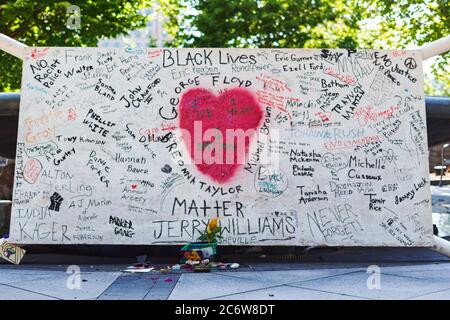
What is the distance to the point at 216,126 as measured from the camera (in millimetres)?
5914

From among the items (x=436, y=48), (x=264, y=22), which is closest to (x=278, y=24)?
(x=264, y=22)

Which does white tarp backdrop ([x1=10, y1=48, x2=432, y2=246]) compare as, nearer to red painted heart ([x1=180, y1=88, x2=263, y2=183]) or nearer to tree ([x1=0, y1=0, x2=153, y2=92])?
red painted heart ([x1=180, y1=88, x2=263, y2=183])

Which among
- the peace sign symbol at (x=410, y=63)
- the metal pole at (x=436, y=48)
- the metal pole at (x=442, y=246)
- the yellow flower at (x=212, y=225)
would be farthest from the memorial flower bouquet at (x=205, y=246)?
the metal pole at (x=436, y=48)

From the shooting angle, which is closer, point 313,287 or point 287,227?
point 313,287

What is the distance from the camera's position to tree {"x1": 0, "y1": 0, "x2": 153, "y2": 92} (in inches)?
578

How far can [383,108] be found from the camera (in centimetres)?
595

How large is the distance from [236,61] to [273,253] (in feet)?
8.76

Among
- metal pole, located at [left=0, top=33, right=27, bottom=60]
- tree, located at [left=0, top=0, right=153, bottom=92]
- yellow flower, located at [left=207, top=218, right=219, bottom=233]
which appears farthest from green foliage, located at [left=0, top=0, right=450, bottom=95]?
yellow flower, located at [left=207, top=218, right=219, bottom=233]

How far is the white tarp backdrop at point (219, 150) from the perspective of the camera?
230 inches

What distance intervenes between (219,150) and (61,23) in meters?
11.9

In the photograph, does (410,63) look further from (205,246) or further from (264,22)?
(264,22)

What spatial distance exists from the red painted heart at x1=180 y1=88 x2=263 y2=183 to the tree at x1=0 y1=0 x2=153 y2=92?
993 centimetres
